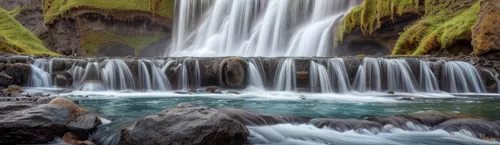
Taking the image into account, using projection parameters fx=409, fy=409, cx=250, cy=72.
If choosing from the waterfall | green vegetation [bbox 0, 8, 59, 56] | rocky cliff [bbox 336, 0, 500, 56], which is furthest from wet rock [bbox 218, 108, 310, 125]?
green vegetation [bbox 0, 8, 59, 56]

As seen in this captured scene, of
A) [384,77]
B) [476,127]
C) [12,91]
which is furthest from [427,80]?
[12,91]

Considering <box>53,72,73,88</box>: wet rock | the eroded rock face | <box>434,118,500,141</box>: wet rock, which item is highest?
the eroded rock face

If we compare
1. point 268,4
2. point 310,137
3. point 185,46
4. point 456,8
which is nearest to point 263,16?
point 268,4

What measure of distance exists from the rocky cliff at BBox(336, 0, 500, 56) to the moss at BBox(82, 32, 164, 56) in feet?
57.4

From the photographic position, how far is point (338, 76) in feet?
46.7

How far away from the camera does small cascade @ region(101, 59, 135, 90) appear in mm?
15008

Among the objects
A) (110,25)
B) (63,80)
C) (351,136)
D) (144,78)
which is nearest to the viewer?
(351,136)

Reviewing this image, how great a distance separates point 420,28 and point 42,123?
58.1ft

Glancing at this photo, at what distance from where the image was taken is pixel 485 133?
6.04m

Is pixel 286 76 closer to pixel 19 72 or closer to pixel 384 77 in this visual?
pixel 384 77

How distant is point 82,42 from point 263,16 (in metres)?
16.0

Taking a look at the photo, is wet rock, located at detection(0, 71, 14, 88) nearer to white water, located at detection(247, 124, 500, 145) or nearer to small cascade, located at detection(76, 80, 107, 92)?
small cascade, located at detection(76, 80, 107, 92)

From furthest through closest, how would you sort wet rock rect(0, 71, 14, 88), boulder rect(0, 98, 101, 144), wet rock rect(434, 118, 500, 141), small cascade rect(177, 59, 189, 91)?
small cascade rect(177, 59, 189, 91) → wet rock rect(0, 71, 14, 88) → wet rock rect(434, 118, 500, 141) → boulder rect(0, 98, 101, 144)

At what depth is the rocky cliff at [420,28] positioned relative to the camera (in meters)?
14.3
